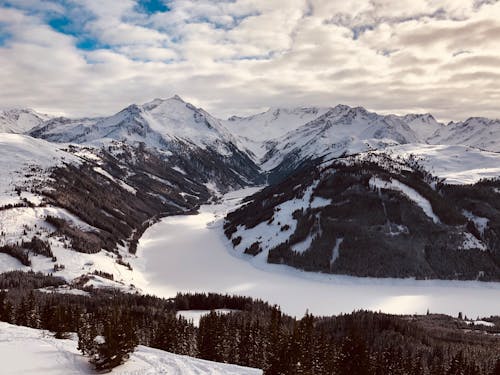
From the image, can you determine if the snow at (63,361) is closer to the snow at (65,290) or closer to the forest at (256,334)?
the forest at (256,334)

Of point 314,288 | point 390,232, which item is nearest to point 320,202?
point 390,232

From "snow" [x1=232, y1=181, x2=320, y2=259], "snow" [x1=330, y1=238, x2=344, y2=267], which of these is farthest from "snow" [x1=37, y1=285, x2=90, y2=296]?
"snow" [x1=330, y1=238, x2=344, y2=267]

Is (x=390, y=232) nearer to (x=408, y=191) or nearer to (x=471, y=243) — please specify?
(x=408, y=191)

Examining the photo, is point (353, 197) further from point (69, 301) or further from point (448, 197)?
point (69, 301)

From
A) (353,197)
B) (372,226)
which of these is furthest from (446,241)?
(353,197)

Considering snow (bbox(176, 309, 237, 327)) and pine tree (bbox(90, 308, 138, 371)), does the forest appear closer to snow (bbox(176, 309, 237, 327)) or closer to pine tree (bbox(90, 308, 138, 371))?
pine tree (bbox(90, 308, 138, 371))

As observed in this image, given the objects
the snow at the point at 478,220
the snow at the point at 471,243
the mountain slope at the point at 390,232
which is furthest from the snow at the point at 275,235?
the snow at the point at 478,220
